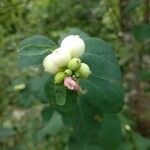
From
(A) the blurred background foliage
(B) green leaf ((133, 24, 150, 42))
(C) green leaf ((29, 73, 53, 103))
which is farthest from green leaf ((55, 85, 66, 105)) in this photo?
(B) green leaf ((133, 24, 150, 42))

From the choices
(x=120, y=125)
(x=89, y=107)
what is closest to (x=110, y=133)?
(x=120, y=125)

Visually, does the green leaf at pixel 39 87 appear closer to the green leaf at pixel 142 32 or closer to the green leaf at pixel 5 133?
the green leaf at pixel 5 133

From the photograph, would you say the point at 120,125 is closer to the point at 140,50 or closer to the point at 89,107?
the point at 89,107

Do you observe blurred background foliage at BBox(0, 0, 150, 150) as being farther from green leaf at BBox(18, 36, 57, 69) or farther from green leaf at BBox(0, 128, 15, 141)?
green leaf at BBox(18, 36, 57, 69)

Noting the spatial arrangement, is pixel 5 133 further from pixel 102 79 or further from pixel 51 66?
pixel 51 66

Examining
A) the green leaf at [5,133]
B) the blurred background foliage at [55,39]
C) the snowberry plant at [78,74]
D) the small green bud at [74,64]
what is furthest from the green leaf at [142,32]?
the small green bud at [74,64]

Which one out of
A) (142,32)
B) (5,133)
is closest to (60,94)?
(5,133)
